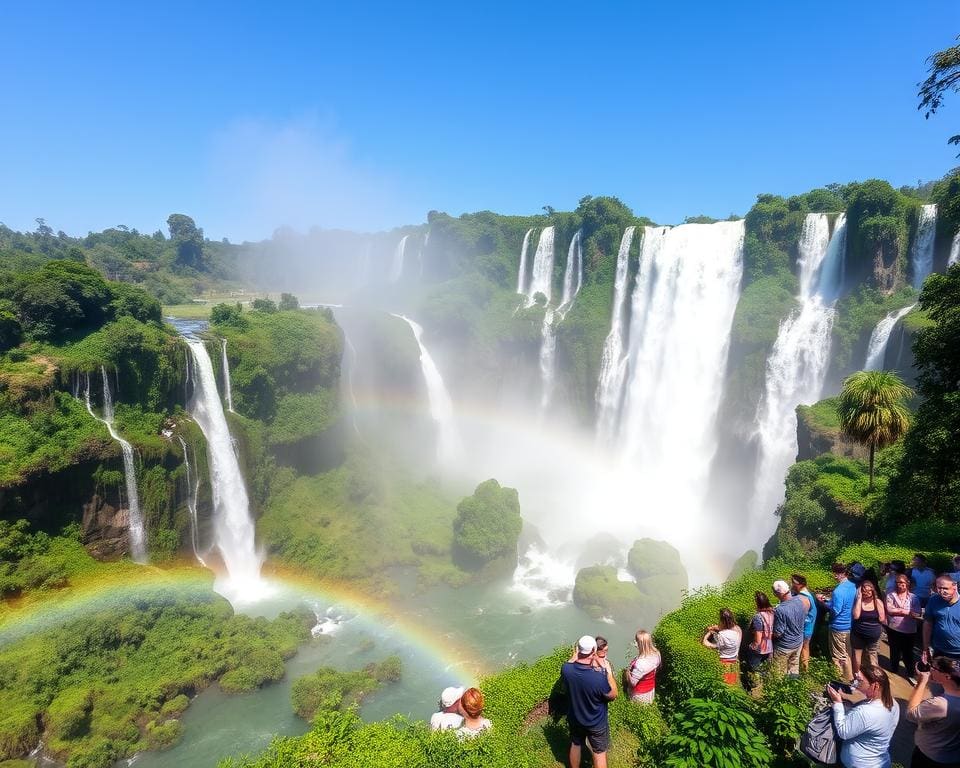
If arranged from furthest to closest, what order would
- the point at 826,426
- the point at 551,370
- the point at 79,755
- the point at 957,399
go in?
the point at 551,370, the point at 826,426, the point at 79,755, the point at 957,399

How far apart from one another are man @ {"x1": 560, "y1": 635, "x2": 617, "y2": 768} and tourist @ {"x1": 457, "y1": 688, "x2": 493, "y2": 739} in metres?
1.09

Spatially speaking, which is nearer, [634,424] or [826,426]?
[826,426]

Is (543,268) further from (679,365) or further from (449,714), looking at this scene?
(449,714)

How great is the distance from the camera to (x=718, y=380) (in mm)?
35375

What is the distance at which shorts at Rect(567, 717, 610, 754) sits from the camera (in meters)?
5.95

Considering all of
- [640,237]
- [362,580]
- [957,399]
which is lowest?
[362,580]

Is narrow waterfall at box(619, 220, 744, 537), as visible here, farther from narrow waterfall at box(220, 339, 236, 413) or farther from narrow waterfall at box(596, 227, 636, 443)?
narrow waterfall at box(220, 339, 236, 413)

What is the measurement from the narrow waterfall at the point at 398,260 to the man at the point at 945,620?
5896 cm

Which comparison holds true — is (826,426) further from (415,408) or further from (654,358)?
(415,408)

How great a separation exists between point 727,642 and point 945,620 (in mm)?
2516

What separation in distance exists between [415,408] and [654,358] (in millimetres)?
19130

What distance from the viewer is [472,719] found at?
620 centimetres

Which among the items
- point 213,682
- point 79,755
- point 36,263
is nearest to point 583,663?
point 79,755

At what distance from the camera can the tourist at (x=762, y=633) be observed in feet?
23.8
